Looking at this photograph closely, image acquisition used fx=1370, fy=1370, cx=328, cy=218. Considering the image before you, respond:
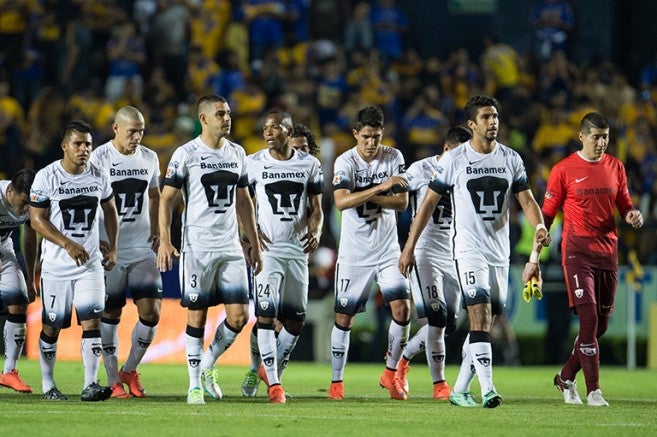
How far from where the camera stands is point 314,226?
1397 cm

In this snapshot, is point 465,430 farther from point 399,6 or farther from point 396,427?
point 399,6

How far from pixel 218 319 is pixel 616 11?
11887 millimetres

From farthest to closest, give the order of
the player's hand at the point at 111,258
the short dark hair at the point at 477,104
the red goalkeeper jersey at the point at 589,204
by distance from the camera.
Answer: the red goalkeeper jersey at the point at 589,204
the player's hand at the point at 111,258
the short dark hair at the point at 477,104

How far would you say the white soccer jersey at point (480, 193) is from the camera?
42.2 ft

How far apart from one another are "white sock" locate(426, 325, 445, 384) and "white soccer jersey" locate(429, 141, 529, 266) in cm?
188

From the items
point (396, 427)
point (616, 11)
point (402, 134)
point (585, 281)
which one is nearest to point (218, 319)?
point (402, 134)

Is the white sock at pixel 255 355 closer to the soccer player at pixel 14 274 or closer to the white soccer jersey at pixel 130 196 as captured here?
the white soccer jersey at pixel 130 196

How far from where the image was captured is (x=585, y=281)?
44.4 feet

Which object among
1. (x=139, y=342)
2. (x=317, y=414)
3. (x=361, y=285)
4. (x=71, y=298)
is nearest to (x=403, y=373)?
(x=361, y=285)

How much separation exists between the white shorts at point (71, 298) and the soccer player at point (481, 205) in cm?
299

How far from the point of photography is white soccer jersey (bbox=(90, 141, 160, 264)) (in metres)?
14.2

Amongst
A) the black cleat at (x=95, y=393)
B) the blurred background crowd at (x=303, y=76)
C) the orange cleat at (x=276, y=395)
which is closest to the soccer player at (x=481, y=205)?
the orange cleat at (x=276, y=395)

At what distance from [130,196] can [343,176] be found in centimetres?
224

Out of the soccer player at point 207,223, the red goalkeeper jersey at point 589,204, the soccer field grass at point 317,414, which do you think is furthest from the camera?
the red goalkeeper jersey at point 589,204
